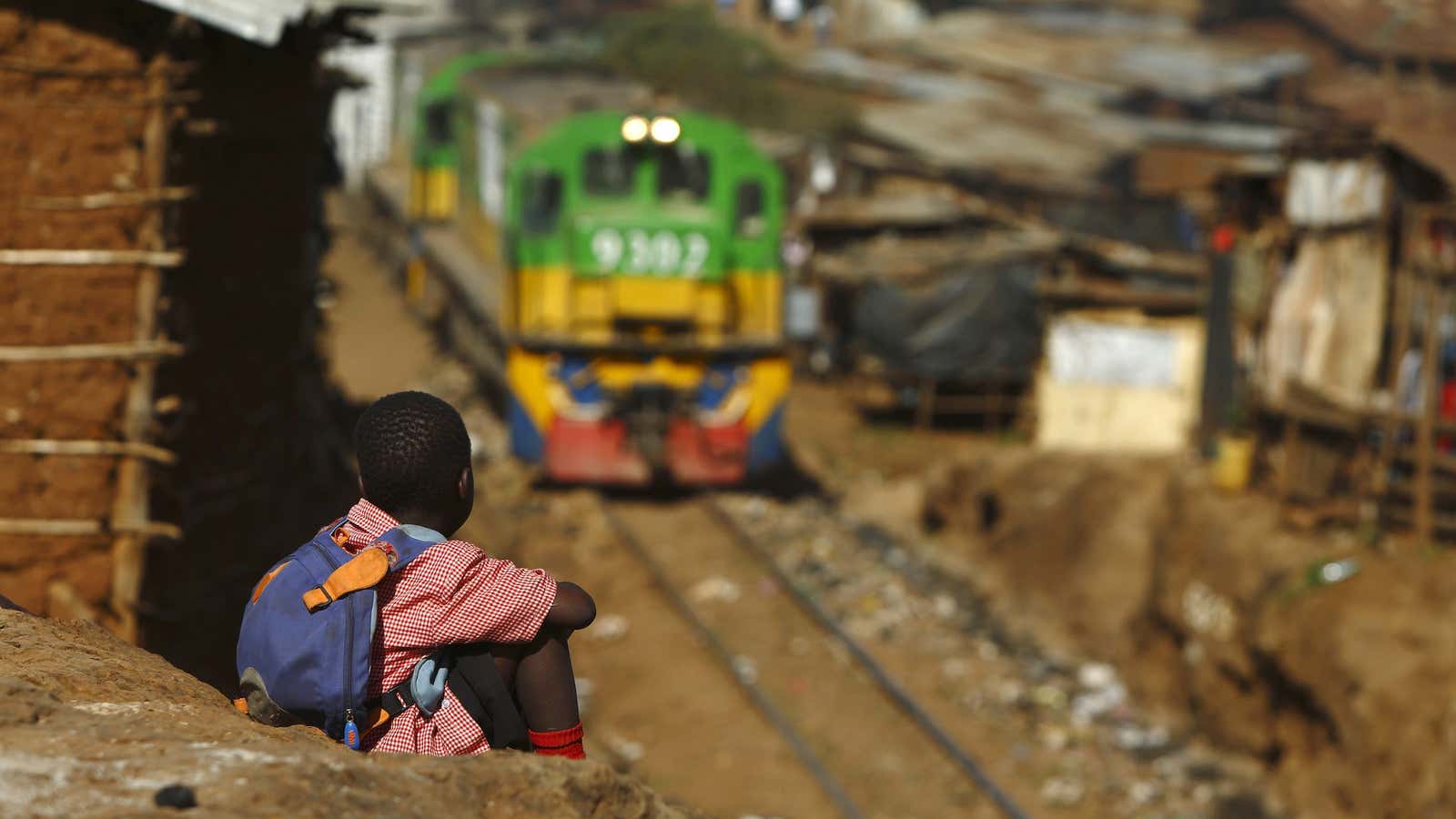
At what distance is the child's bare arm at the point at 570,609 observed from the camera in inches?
119

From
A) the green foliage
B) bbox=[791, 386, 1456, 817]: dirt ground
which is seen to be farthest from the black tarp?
the green foliage

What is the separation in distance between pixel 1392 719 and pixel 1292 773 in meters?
1.23

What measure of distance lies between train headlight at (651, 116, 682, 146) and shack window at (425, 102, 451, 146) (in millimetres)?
7329

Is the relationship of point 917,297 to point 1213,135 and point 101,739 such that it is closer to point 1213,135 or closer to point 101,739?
point 1213,135

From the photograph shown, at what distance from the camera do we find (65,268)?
712cm

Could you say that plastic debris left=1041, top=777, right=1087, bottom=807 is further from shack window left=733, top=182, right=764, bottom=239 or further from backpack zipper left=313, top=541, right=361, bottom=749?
backpack zipper left=313, top=541, right=361, bottom=749

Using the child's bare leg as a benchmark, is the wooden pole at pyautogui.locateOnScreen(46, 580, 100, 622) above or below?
below

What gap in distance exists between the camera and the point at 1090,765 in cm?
1096

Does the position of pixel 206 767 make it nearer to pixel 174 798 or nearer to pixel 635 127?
pixel 174 798

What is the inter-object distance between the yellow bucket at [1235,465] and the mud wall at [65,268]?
964 centimetres

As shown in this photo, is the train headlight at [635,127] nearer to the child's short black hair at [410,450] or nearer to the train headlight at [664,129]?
the train headlight at [664,129]

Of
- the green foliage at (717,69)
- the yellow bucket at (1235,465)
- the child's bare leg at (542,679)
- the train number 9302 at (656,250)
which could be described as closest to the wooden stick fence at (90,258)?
the child's bare leg at (542,679)

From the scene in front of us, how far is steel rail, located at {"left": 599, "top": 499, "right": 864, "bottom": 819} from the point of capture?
9703mm

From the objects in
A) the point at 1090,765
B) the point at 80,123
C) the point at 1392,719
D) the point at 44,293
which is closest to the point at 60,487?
the point at 44,293
